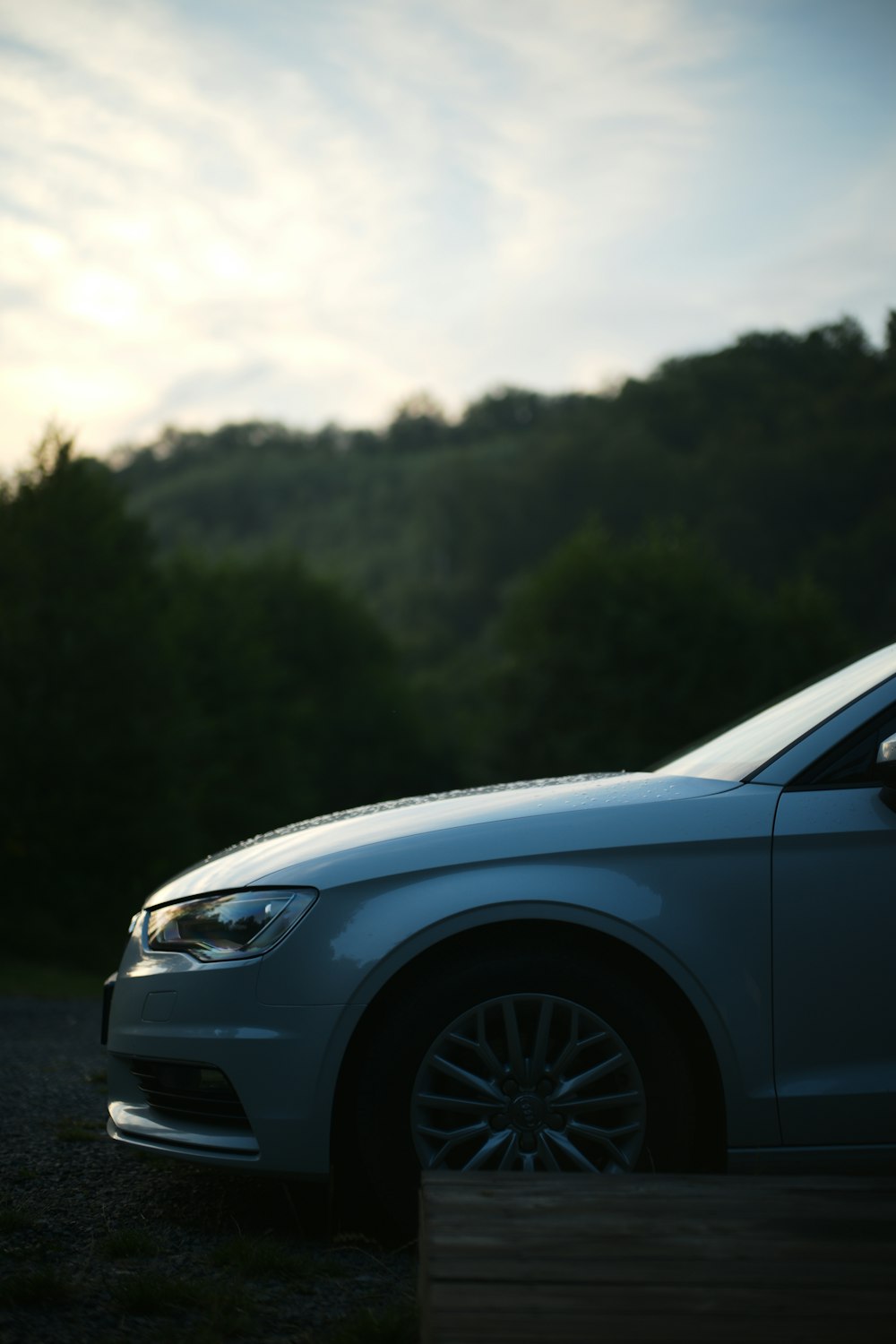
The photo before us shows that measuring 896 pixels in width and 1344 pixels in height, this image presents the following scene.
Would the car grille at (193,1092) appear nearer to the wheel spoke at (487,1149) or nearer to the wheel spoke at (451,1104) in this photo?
the wheel spoke at (451,1104)

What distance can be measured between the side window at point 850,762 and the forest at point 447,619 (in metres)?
11.5

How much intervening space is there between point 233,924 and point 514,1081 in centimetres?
79

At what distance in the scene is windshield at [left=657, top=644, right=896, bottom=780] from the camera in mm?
3381

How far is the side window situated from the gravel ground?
1513mm

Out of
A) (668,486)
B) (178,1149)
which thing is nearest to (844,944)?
(178,1149)

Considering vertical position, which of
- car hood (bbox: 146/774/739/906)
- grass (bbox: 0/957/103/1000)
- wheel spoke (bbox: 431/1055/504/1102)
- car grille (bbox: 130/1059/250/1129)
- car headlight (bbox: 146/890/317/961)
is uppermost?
car hood (bbox: 146/774/739/906)

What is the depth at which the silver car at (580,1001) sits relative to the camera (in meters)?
3.03

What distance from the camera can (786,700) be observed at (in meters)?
4.04

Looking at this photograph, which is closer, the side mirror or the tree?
the side mirror

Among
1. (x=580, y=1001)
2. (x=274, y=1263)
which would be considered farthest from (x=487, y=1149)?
(x=274, y=1263)

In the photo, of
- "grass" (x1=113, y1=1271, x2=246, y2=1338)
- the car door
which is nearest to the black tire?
the car door

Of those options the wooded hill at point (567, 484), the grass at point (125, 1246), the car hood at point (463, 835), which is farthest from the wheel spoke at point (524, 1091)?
the wooded hill at point (567, 484)

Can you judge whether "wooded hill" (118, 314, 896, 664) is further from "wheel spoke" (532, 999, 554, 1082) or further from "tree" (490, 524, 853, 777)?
"wheel spoke" (532, 999, 554, 1082)

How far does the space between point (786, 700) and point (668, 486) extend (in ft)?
249
